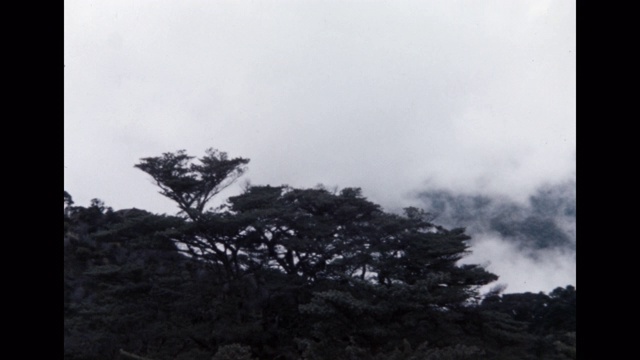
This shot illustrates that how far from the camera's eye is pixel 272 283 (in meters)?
12.2

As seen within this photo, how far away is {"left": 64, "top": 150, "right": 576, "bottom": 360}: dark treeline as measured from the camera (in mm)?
10570

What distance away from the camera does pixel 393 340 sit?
10609mm

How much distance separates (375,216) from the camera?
38.0 feet

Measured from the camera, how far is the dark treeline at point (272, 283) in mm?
10570
